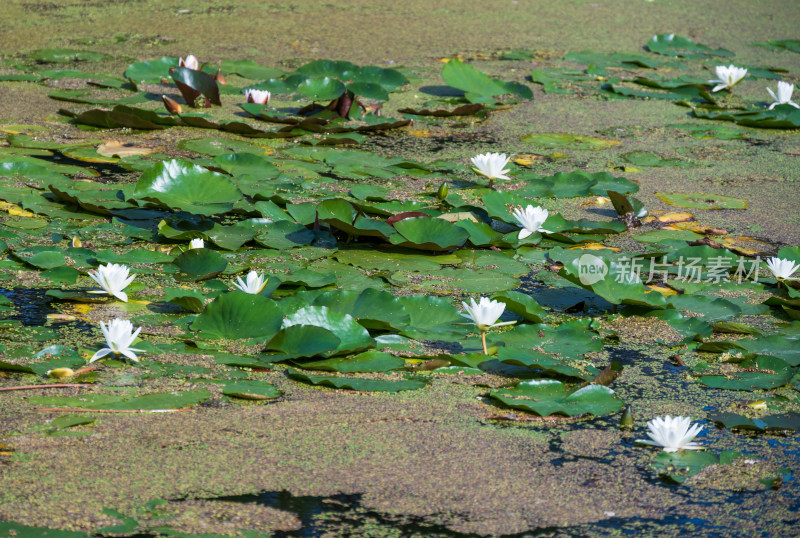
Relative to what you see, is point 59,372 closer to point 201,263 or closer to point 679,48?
point 201,263

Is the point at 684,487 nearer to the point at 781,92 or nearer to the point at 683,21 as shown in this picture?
the point at 781,92

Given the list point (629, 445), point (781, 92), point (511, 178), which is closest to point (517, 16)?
point (781, 92)

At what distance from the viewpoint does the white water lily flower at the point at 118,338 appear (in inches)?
67.5

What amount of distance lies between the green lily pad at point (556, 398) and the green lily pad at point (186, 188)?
3.77ft

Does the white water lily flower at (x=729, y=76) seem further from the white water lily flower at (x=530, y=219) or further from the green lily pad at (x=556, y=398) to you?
the green lily pad at (x=556, y=398)

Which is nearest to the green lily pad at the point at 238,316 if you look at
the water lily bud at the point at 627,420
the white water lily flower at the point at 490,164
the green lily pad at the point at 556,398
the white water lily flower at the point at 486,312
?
the white water lily flower at the point at 486,312

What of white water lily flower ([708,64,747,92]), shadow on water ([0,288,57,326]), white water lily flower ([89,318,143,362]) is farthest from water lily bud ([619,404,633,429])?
white water lily flower ([708,64,747,92])

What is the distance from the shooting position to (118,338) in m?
1.72

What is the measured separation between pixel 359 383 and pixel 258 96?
2327 millimetres

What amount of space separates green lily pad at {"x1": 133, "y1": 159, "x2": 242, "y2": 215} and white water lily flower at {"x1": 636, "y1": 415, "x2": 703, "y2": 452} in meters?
1.43

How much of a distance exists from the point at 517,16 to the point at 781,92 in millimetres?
2385

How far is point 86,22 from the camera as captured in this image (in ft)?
17.3

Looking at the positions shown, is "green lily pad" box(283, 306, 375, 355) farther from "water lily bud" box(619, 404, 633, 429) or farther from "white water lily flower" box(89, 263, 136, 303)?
"water lily bud" box(619, 404, 633, 429)

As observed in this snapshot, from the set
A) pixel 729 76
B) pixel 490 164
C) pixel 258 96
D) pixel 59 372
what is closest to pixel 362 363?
pixel 59 372
